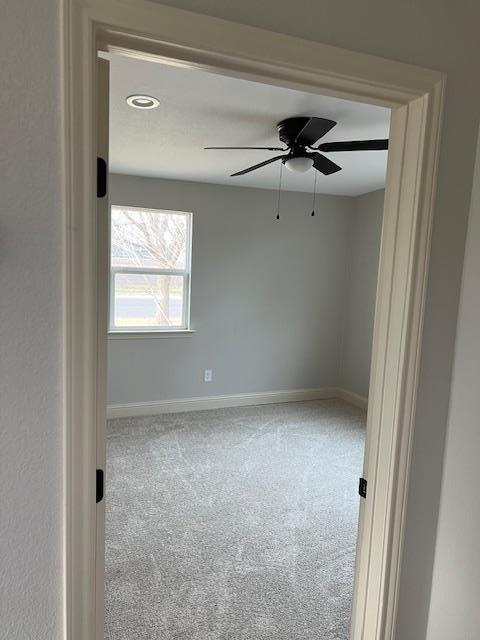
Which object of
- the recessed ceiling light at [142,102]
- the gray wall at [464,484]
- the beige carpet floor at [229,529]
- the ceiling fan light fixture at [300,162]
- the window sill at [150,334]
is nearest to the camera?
the gray wall at [464,484]

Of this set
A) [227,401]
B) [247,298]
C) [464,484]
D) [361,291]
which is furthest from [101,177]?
[361,291]

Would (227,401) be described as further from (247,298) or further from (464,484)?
(464,484)

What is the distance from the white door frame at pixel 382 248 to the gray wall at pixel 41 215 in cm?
3

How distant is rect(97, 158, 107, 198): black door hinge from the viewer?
963mm

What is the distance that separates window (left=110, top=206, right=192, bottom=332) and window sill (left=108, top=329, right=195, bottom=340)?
3.0 inches

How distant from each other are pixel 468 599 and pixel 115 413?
370 centimetres

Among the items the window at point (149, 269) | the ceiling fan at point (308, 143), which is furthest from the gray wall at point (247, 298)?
the ceiling fan at point (308, 143)

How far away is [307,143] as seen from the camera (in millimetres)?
2650

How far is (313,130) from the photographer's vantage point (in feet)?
7.89

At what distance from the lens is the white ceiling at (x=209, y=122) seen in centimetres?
216

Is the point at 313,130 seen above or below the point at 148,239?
above

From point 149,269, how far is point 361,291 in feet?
8.06

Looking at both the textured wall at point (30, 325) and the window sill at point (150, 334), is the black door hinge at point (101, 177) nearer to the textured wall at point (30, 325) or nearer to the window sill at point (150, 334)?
the textured wall at point (30, 325)

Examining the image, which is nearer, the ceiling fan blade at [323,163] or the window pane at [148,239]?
the ceiling fan blade at [323,163]
